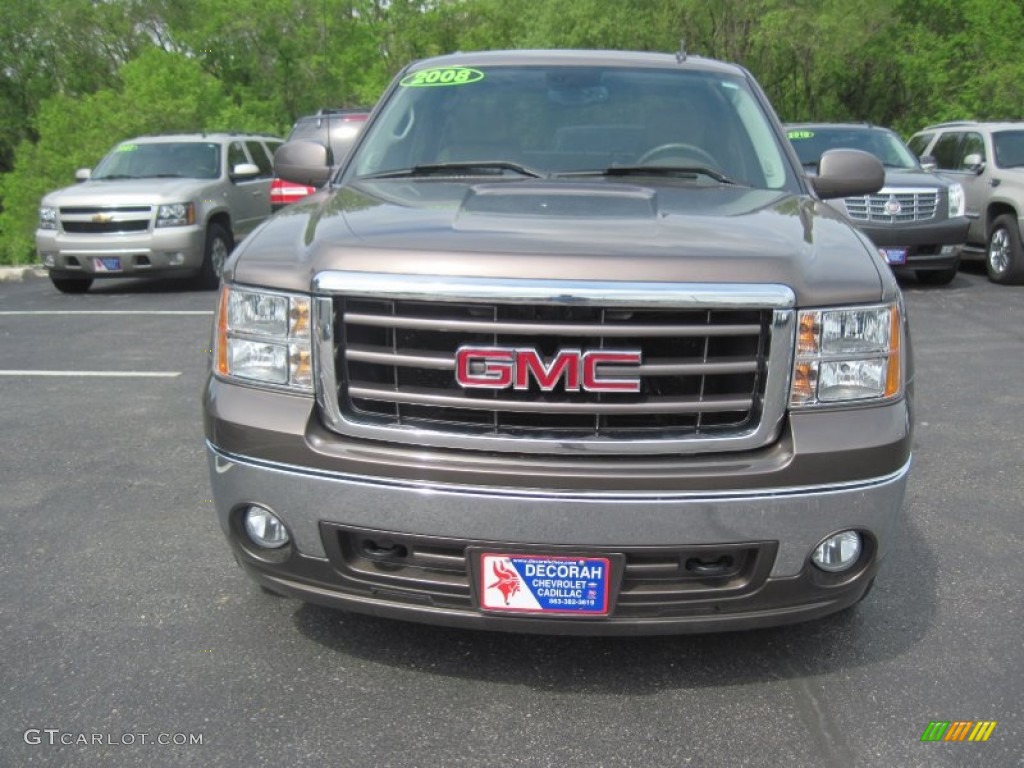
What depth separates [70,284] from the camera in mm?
11680

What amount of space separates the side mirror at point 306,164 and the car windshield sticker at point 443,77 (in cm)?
50

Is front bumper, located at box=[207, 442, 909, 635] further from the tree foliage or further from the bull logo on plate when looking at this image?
the tree foliage

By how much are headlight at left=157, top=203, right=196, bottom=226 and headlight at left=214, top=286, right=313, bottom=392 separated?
883 cm

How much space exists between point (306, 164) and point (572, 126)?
1182 millimetres

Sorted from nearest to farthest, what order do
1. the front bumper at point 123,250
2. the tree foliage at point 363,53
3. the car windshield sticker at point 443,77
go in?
the car windshield sticker at point 443,77
the front bumper at point 123,250
the tree foliage at point 363,53

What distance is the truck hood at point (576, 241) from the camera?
8.48 ft

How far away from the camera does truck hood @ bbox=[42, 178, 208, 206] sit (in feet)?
36.2

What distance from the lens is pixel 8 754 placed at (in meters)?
2.61

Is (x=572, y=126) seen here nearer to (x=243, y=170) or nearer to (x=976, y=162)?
(x=243, y=170)

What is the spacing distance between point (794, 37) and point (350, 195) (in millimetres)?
24501

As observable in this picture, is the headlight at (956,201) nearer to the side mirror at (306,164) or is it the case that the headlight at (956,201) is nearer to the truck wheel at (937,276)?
the truck wheel at (937,276)

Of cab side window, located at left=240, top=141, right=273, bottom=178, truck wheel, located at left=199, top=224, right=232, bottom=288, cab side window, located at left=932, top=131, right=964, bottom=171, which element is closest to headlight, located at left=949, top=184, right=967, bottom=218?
cab side window, located at left=932, top=131, right=964, bottom=171

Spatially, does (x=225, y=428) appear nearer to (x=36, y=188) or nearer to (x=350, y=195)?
(x=350, y=195)

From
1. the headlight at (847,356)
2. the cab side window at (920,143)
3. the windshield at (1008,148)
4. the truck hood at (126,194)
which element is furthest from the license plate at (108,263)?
the cab side window at (920,143)
